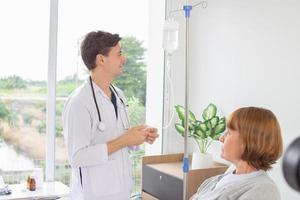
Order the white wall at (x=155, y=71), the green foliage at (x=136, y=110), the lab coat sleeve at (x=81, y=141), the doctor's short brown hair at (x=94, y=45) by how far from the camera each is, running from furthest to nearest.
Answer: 1. the green foliage at (x=136, y=110)
2. the white wall at (x=155, y=71)
3. the doctor's short brown hair at (x=94, y=45)
4. the lab coat sleeve at (x=81, y=141)

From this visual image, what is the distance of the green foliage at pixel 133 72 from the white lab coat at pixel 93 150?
137 cm

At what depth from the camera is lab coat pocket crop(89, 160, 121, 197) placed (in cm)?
166

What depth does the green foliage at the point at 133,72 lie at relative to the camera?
3.12 metres

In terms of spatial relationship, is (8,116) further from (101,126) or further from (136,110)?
(101,126)

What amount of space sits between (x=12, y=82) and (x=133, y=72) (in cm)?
99

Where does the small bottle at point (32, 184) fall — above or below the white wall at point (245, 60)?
below

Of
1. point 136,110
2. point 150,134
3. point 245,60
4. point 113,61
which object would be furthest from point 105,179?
point 136,110

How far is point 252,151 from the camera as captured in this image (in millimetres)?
1458

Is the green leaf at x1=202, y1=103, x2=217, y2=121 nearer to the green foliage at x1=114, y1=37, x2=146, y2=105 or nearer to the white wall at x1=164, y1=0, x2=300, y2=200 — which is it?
the white wall at x1=164, y1=0, x2=300, y2=200

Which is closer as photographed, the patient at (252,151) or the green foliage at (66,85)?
the patient at (252,151)

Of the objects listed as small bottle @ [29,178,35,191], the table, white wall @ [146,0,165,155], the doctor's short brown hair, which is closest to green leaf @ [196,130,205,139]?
white wall @ [146,0,165,155]

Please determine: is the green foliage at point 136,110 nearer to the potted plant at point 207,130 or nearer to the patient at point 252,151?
the potted plant at point 207,130

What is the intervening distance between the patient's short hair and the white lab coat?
0.57m

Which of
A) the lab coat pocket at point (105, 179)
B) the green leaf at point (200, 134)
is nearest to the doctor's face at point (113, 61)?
the lab coat pocket at point (105, 179)
